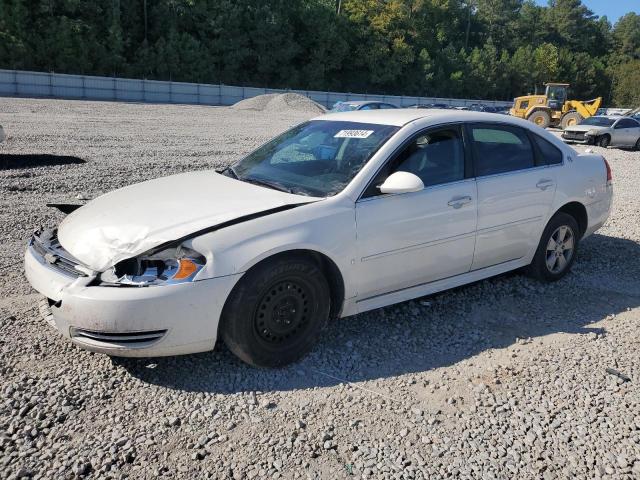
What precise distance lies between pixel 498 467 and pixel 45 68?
5433 centimetres

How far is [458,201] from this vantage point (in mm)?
4320

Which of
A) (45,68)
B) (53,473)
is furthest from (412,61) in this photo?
(53,473)

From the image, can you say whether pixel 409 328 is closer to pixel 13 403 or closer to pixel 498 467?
pixel 498 467

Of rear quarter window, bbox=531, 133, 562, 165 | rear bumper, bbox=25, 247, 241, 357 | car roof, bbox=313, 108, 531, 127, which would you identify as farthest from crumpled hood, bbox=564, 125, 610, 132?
rear bumper, bbox=25, 247, 241, 357

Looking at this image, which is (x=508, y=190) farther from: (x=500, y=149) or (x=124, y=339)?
(x=124, y=339)

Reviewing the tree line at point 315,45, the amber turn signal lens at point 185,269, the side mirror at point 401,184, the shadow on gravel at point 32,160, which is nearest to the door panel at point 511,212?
the side mirror at point 401,184

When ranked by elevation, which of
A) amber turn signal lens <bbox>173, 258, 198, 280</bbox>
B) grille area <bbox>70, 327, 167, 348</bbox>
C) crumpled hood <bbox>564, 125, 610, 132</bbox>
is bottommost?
grille area <bbox>70, 327, 167, 348</bbox>

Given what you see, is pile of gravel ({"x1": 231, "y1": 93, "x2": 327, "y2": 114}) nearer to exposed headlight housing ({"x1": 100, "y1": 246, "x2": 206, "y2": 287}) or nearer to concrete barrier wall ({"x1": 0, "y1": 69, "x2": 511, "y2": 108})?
concrete barrier wall ({"x1": 0, "y1": 69, "x2": 511, "y2": 108})

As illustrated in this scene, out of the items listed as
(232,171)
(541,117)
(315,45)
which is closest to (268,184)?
(232,171)

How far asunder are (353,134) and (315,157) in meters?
0.35

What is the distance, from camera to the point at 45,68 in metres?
48.6

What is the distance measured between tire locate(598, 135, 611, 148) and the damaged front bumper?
74.7 feet

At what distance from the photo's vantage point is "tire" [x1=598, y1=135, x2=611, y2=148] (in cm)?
2227

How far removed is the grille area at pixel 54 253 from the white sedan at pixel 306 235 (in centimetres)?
1
